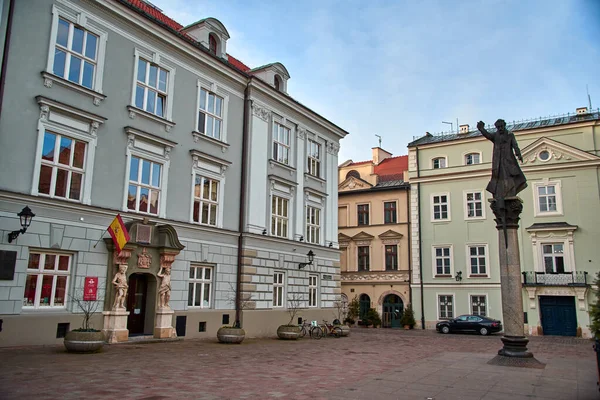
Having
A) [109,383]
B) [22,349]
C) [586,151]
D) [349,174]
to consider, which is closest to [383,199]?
[349,174]

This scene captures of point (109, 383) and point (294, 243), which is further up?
point (294, 243)

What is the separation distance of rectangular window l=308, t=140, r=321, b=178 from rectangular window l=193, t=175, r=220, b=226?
7.75m

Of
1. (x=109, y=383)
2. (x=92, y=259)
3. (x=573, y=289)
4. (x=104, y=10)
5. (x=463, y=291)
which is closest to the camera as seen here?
(x=109, y=383)

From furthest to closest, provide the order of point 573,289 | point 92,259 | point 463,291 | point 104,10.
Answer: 1. point 463,291
2. point 573,289
3. point 104,10
4. point 92,259

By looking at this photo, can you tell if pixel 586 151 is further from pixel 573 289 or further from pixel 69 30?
pixel 69 30

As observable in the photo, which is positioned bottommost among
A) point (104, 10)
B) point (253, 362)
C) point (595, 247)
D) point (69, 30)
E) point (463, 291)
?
point (253, 362)

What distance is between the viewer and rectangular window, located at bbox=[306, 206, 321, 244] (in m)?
28.8

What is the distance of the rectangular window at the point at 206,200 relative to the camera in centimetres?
2200

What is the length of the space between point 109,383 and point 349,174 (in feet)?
121

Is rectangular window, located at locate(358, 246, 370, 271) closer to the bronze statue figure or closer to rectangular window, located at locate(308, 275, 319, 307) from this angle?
rectangular window, located at locate(308, 275, 319, 307)

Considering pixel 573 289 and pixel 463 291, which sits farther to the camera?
pixel 463 291

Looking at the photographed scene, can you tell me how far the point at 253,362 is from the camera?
46.8 feet

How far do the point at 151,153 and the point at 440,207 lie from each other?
983 inches

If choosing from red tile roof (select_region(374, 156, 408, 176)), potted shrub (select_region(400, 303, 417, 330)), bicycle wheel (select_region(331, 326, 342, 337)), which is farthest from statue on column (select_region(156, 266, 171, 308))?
red tile roof (select_region(374, 156, 408, 176))
